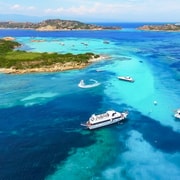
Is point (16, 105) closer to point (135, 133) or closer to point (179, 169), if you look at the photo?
point (135, 133)

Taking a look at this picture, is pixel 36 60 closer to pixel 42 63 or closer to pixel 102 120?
pixel 42 63

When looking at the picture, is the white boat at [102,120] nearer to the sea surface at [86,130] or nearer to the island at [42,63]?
the sea surface at [86,130]

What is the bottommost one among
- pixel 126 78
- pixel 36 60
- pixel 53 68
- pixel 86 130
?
pixel 53 68

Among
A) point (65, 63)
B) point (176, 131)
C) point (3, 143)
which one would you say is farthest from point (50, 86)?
point (176, 131)

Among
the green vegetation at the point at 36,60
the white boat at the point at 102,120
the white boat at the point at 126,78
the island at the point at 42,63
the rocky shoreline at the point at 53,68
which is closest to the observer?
the white boat at the point at 102,120

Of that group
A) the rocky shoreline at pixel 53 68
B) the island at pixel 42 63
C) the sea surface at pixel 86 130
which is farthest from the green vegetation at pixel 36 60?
the sea surface at pixel 86 130

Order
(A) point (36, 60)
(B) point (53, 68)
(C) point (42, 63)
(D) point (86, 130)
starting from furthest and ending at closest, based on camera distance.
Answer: (A) point (36, 60)
(C) point (42, 63)
(B) point (53, 68)
(D) point (86, 130)

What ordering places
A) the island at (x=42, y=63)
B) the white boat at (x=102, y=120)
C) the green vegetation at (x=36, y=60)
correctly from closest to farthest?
the white boat at (x=102, y=120), the island at (x=42, y=63), the green vegetation at (x=36, y=60)

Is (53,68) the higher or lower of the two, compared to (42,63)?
lower

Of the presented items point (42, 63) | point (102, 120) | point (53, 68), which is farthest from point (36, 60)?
point (102, 120)
